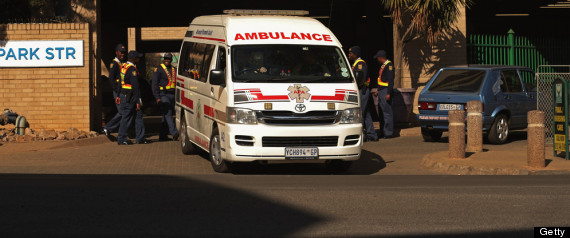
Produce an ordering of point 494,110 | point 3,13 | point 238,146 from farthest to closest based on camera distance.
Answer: point 3,13, point 494,110, point 238,146

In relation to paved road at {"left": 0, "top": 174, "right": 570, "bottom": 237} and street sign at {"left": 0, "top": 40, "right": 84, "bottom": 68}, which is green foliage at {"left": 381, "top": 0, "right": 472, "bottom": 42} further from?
paved road at {"left": 0, "top": 174, "right": 570, "bottom": 237}

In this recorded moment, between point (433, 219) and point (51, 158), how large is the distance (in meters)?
8.79

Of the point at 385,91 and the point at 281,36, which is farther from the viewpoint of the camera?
the point at 385,91

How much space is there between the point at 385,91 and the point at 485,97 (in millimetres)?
2239

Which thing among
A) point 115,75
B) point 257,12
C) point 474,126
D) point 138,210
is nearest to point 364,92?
point 474,126

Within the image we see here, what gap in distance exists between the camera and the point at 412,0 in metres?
21.5

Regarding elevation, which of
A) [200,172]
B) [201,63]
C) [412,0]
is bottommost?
[200,172]

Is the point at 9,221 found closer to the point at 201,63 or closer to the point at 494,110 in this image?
the point at 201,63

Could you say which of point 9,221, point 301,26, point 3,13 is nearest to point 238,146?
point 301,26

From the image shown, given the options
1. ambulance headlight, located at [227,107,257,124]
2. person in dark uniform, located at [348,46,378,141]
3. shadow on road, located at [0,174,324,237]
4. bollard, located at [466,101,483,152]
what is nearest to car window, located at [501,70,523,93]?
bollard, located at [466,101,483,152]

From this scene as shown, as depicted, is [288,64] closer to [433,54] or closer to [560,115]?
[560,115]

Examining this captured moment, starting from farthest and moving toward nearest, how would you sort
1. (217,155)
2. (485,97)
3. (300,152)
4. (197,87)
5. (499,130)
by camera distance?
(499,130)
(485,97)
(197,87)
(217,155)
(300,152)

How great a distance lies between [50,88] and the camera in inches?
754

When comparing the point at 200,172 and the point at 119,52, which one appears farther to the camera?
the point at 119,52
